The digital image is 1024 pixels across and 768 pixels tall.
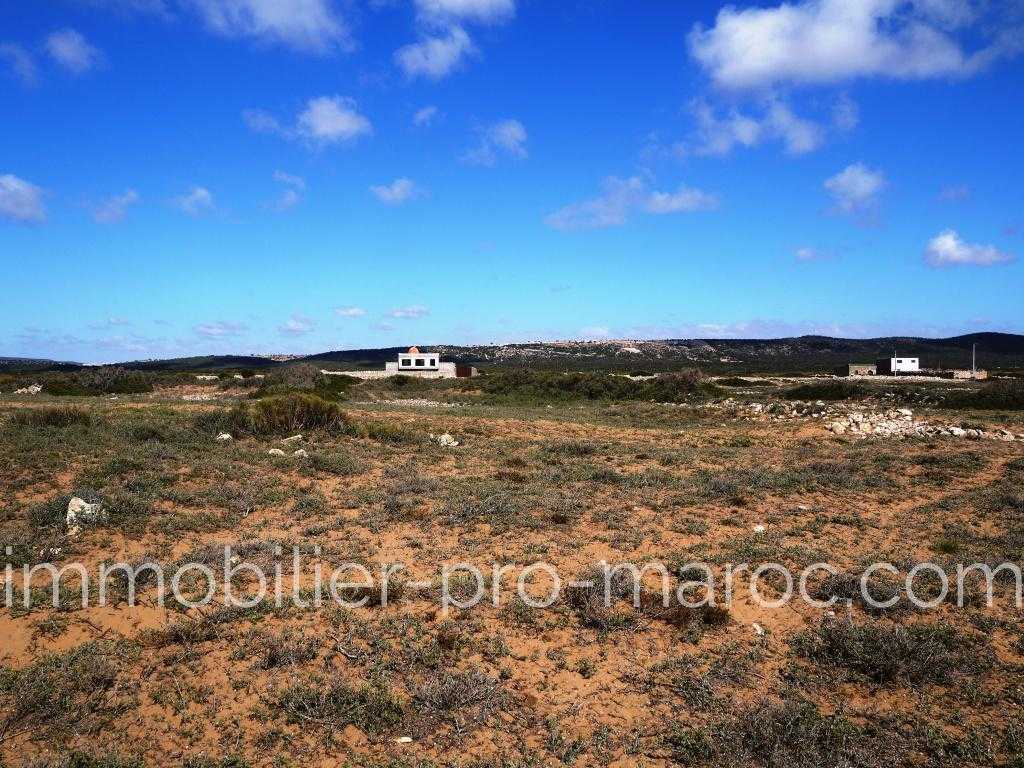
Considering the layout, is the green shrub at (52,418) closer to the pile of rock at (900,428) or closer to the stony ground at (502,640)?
the stony ground at (502,640)

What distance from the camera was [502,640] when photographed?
6.62m

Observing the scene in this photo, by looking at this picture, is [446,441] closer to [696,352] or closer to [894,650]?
[894,650]

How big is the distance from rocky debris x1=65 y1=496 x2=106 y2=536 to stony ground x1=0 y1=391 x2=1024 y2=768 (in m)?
0.21

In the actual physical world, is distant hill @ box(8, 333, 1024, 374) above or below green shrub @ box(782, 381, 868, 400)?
above

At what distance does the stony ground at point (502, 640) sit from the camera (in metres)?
5.10

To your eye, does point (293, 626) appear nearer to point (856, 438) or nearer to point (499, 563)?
point (499, 563)

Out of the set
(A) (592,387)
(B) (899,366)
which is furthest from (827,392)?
(B) (899,366)

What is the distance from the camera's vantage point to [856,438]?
74.8ft

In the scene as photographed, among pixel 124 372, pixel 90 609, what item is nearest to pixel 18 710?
pixel 90 609

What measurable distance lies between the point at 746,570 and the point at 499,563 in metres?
3.34

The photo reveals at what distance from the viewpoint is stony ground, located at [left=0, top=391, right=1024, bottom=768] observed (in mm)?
5098

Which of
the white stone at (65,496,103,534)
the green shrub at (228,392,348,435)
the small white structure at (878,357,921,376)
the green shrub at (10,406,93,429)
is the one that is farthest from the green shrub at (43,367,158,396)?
the small white structure at (878,357,921,376)

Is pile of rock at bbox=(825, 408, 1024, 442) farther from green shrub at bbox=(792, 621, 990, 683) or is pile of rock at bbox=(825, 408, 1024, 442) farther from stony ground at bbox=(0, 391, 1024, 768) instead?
green shrub at bbox=(792, 621, 990, 683)

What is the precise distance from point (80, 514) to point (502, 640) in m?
7.16
